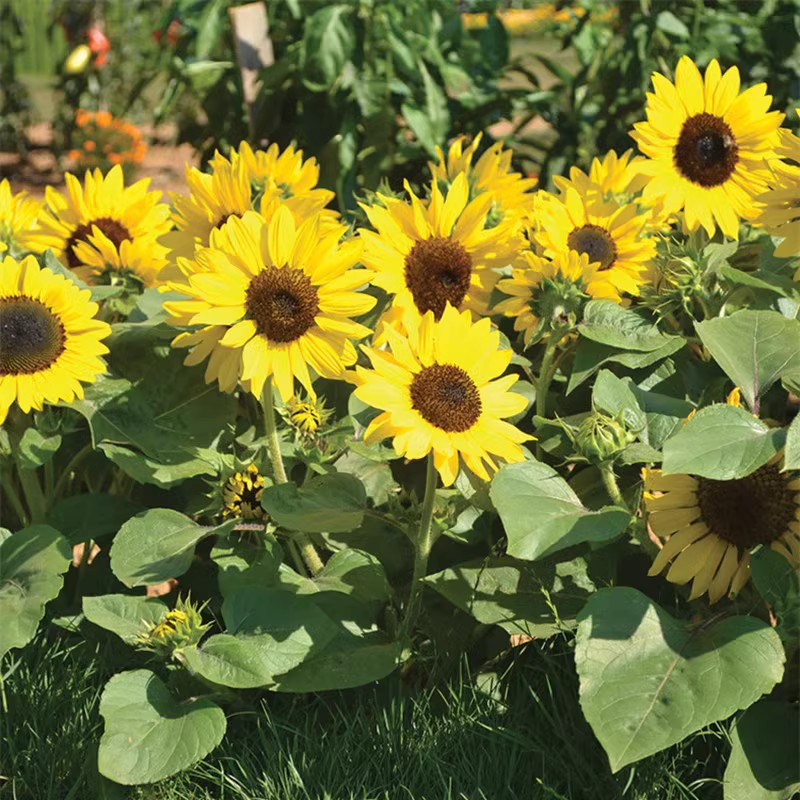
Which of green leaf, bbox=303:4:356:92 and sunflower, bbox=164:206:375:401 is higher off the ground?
sunflower, bbox=164:206:375:401

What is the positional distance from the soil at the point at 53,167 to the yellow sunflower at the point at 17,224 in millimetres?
5497

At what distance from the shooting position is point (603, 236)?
2207 millimetres

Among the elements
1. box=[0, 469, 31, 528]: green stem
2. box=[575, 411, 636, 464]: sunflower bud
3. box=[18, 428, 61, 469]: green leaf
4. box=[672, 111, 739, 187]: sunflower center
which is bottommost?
box=[0, 469, 31, 528]: green stem

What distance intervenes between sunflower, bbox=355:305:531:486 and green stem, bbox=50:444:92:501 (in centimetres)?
76

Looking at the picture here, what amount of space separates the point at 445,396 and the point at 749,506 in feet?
1.66

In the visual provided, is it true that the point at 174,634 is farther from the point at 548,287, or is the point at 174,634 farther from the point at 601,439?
the point at 548,287

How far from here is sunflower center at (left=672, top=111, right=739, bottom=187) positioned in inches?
89.9

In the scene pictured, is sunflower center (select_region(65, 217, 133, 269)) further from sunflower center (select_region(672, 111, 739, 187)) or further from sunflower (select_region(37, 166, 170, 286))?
sunflower center (select_region(672, 111, 739, 187))

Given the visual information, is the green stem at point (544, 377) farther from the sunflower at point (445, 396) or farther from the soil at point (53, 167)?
the soil at point (53, 167)

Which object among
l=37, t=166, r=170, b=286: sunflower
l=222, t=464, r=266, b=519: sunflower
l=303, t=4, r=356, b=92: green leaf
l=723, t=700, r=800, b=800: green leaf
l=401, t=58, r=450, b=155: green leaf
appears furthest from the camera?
l=401, t=58, r=450, b=155: green leaf

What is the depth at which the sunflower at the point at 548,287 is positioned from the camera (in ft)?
6.78

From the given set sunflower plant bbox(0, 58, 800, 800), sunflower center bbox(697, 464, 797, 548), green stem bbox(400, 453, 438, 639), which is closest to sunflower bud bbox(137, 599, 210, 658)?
sunflower plant bbox(0, 58, 800, 800)

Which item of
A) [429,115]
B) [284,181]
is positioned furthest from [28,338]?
[429,115]

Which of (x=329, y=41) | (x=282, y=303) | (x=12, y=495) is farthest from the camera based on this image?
(x=329, y=41)
